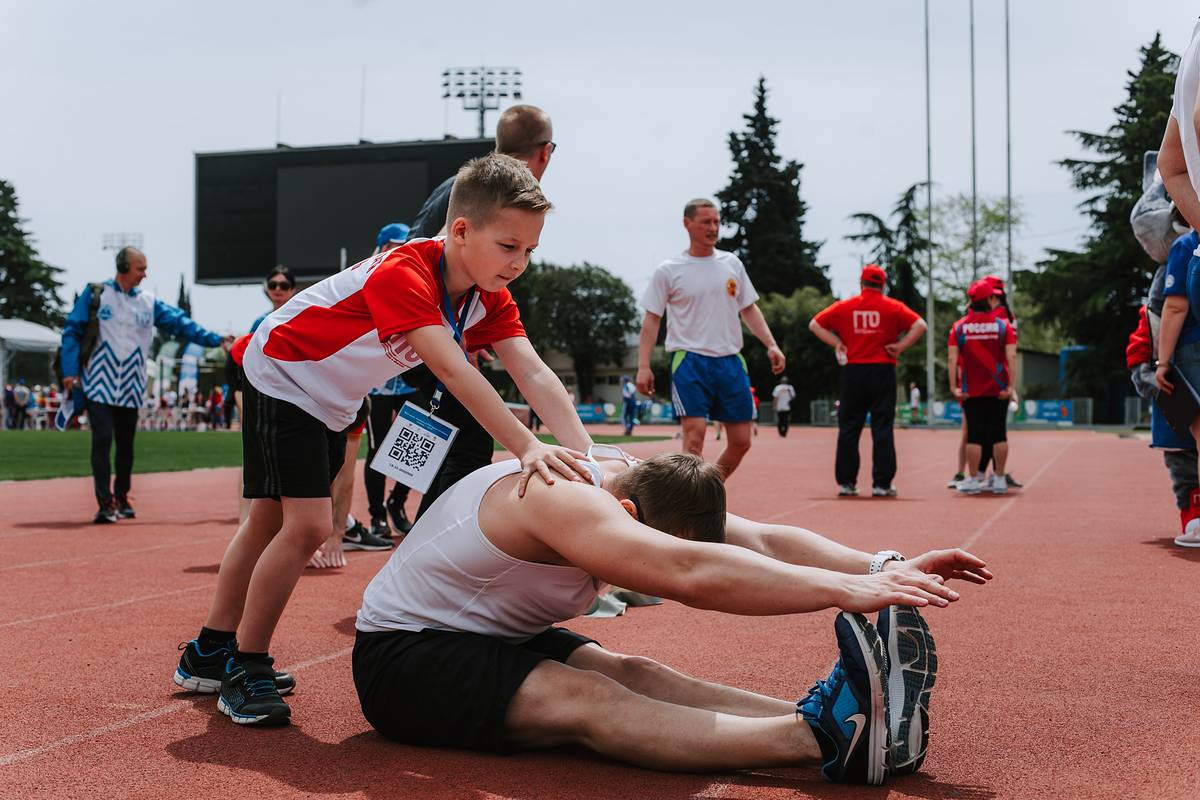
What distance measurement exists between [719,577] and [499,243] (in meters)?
1.23

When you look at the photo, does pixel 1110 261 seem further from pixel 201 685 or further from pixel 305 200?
pixel 201 685

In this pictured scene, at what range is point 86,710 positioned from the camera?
353 centimetres

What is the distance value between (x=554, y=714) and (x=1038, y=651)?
2.25m

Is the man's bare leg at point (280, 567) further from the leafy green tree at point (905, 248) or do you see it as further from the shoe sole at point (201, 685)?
the leafy green tree at point (905, 248)

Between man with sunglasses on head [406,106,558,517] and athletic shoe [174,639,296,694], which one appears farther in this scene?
man with sunglasses on head [406,106,558,517]

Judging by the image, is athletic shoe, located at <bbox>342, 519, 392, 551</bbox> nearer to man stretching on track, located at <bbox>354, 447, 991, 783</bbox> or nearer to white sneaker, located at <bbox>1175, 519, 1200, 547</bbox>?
man stretching on track, located at <bbox>354, 447, 991, 783</bbox>

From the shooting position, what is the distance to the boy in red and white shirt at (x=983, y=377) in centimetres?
1154

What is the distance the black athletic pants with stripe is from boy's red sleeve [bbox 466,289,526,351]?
26.8ft

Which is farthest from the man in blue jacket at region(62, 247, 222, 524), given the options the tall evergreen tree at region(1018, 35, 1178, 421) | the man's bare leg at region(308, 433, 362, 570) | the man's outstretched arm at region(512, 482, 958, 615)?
the tall evergreen tree at region(1018, 35, 1178, 421)

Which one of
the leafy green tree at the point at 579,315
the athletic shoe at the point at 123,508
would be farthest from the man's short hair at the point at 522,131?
the leafy green tree at the point at 579,315

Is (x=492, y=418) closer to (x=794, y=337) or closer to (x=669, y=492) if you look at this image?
(x=669, y=492)

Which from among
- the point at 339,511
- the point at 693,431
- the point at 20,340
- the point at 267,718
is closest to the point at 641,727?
the point at 267,718

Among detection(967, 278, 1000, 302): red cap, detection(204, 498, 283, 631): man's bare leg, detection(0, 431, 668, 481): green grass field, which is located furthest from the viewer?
detection(0, 431, 668, 481): green grass field

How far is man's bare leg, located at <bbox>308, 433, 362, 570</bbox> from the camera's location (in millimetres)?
6668
